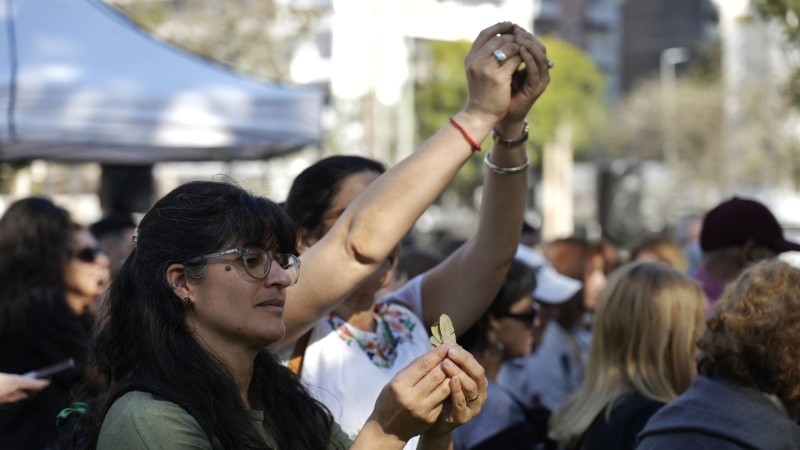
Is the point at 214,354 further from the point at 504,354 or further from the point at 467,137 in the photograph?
the point at 504,354

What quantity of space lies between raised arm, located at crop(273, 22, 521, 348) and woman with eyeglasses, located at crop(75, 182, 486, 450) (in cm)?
15

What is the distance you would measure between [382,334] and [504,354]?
206 cm

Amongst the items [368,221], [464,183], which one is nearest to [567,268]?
[368,221]

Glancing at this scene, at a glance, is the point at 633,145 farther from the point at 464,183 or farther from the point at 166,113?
the point at 166,113

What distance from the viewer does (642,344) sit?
4344 millimetres

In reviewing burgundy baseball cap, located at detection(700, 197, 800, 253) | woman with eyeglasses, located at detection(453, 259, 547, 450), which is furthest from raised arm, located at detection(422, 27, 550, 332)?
burgundy baseball cap, located at detection(700, 197, 800, 253)

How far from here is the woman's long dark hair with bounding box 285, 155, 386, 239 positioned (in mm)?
3355

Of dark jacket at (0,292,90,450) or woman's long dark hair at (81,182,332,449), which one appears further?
dark jacket at (0,292,90,450)

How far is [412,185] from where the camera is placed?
8.64 ft

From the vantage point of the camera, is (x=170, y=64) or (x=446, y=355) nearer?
(x=446, y=355)

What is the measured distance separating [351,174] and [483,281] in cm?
47

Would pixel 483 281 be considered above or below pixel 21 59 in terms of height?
below

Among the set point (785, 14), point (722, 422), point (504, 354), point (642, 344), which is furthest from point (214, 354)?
point (785, 14)

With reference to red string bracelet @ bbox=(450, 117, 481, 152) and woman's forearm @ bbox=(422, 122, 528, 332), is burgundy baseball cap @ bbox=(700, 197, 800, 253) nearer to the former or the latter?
woman's forearm @ bbox=(422, 122, 528, 332)
